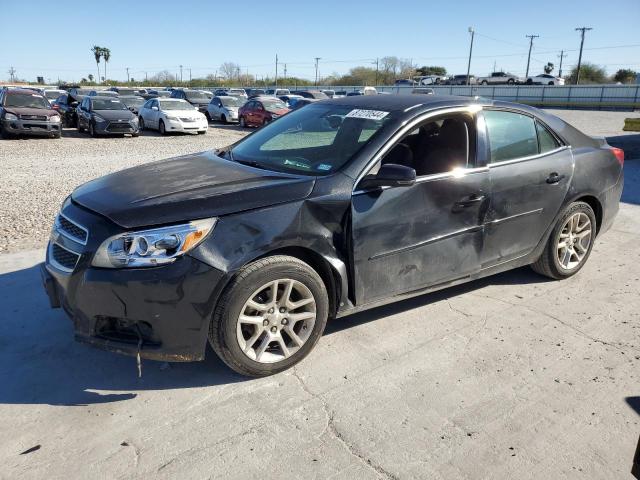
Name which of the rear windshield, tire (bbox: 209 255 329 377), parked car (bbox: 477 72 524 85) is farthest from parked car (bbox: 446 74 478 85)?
tire (bbox: 209 255 329 377)

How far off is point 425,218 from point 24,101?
729 inches

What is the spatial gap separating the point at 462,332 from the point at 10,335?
3231 mm

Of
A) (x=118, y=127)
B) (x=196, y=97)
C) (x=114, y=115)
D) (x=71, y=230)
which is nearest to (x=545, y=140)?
(x=71, y=230)

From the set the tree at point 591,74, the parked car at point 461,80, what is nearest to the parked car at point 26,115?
the parked car at point 461,80

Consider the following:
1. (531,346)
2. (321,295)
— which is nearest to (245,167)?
(321,295)

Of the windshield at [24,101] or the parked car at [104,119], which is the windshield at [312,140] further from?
the windshield at [24,101]

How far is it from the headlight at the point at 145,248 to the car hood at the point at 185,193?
66 mm

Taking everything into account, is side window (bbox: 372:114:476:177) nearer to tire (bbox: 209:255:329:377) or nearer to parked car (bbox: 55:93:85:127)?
tire (bbox: 209:255:329:377)

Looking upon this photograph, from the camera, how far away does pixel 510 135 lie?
428 cm

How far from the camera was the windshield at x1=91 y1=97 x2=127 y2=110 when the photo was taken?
64.8 feet

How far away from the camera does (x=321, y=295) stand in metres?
3.30

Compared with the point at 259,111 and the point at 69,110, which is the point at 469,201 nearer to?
the point at 259,111

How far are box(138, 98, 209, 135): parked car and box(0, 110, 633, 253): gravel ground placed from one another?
36cm

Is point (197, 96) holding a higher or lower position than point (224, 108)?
higher
